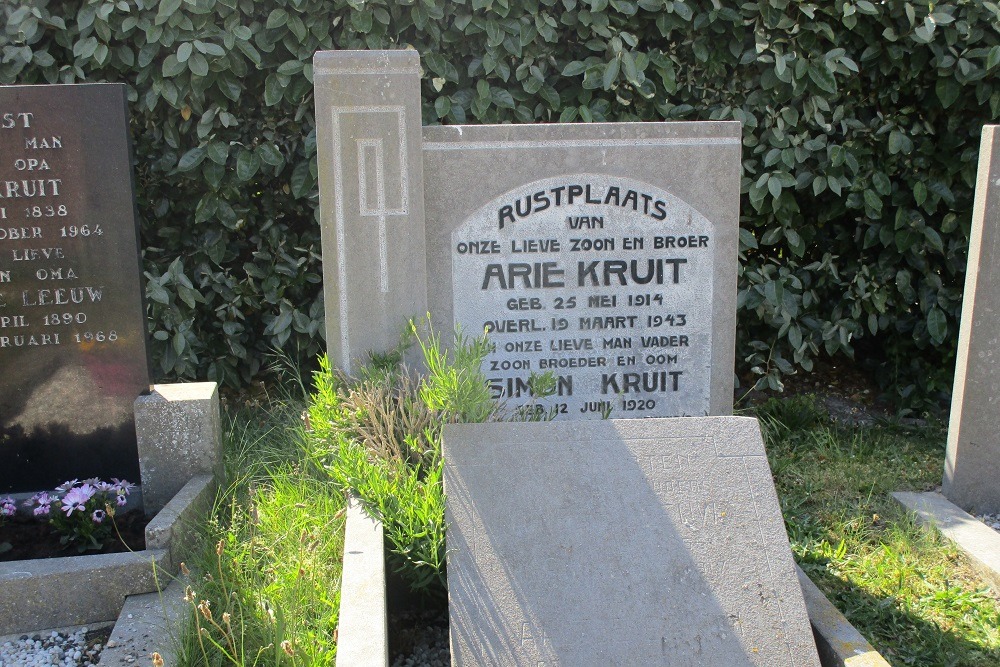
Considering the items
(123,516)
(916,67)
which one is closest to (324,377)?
(123,516)

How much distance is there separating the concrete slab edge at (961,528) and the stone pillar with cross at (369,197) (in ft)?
6.95

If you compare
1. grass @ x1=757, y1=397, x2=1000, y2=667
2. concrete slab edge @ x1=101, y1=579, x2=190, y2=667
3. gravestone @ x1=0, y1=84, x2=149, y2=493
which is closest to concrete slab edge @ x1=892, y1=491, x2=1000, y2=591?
grass @ x1=757, y1=397, x2=1000, y2=667

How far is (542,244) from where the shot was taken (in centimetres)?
374

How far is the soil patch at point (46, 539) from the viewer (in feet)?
9.77

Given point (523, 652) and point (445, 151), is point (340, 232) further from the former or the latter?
point (523, 652)

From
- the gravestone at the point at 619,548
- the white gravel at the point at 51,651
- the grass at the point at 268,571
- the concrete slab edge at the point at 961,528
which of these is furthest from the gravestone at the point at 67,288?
the concrete slab edge at the point at 961,528

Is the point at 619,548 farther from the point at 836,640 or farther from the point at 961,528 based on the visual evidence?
the point at 961,528

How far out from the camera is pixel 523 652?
2164mm

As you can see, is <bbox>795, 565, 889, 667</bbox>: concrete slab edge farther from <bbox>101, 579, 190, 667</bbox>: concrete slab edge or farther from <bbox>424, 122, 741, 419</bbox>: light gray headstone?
<bbox>101, 579, 190, 667</bbox>: concrete slab edge

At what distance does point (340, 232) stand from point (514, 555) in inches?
66.2

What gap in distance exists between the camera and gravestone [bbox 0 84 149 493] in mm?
3248

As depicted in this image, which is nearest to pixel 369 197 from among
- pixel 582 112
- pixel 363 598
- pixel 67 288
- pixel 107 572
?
pixel 67 288

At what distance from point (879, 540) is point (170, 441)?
266 centimetres

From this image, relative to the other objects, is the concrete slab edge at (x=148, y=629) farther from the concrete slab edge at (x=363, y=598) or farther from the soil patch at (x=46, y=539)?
the concrete slab edge at (x=363, y=598)
